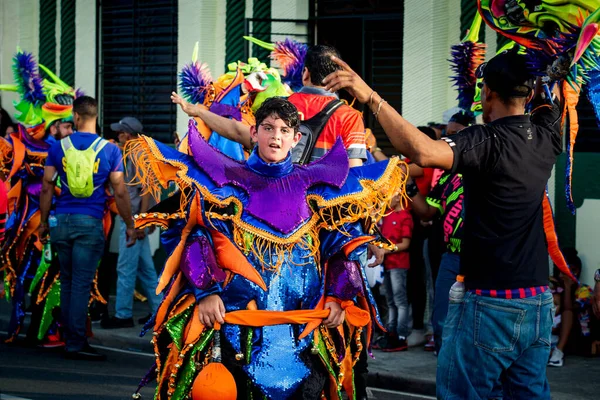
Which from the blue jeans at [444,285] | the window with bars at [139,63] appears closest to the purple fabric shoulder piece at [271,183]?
the blue jeans at [444,285]

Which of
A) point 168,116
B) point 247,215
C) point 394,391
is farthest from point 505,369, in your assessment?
point 168,116

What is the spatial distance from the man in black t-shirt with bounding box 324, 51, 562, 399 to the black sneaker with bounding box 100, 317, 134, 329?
20.2ft

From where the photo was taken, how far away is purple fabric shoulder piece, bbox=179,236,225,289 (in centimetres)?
450

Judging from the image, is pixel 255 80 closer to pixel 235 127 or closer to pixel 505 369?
pixel 235 127

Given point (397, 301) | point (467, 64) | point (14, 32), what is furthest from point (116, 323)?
point (14, 32)

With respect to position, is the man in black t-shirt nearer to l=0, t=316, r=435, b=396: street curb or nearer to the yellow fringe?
the yellow fringe

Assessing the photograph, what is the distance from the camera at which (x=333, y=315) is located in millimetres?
4707

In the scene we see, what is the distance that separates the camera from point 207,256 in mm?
4520

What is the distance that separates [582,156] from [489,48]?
56.6 inches

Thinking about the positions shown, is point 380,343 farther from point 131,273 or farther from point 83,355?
point 131,273

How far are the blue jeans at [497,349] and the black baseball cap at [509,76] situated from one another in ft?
2.84

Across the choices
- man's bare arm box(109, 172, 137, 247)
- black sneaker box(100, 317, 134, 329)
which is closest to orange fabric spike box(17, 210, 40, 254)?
man's bare arm box(109, 172, 137, 247)

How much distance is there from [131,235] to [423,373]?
2929 mm

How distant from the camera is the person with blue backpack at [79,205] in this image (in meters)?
8.12
